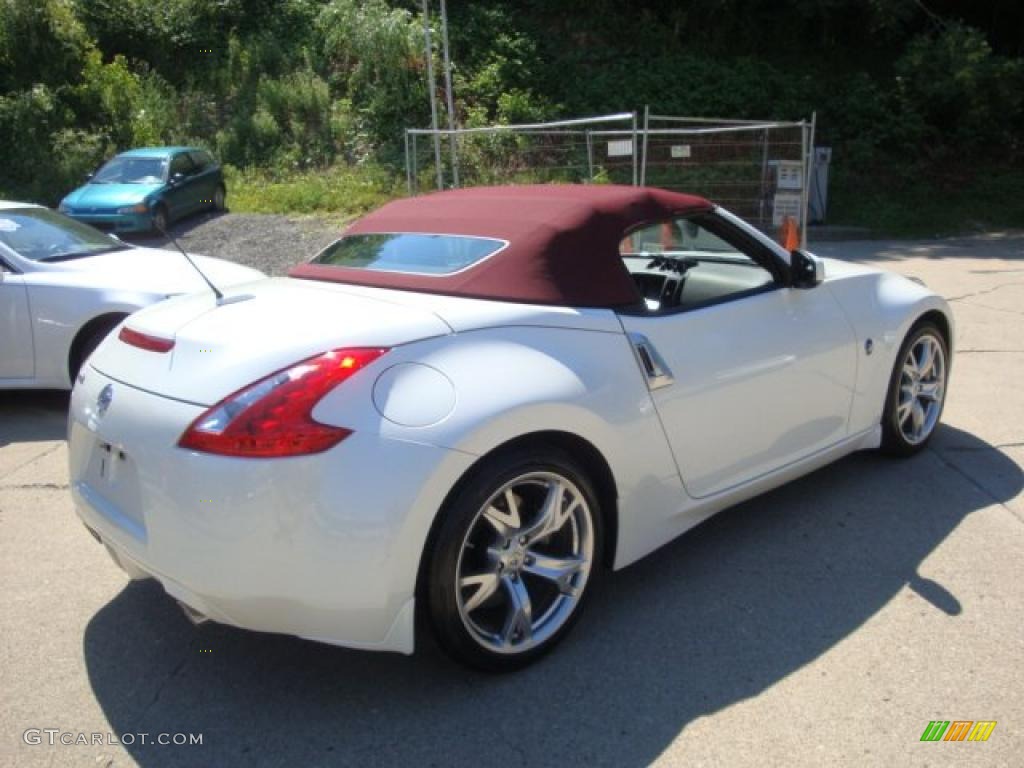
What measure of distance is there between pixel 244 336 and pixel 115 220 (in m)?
12.8

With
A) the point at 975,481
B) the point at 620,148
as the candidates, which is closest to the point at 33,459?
the point at 975,481

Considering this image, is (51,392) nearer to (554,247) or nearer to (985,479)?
(554,247)

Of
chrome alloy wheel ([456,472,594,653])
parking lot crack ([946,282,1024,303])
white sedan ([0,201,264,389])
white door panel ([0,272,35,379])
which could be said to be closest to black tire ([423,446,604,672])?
chrome alloy wheel ([456,472,594,653])

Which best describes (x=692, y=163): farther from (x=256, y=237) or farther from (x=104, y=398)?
(x=104, y=398)

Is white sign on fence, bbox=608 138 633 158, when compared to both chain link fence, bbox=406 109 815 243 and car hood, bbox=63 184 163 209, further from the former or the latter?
car hood, bbox=63 184 163 209

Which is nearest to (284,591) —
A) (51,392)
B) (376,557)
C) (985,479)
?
(376,557)

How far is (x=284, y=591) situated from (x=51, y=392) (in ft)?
17.2

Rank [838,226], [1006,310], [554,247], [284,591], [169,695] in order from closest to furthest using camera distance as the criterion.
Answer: [284,591] → [169,695] → [554,247] → [1006,310] → [838,226]

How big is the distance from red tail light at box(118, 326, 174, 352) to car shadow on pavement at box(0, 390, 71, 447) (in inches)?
104

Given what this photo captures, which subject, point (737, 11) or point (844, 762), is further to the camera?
point (737, 11)

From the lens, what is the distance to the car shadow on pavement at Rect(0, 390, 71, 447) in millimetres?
5695

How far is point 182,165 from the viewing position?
15.9 meters

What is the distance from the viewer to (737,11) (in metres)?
22.6

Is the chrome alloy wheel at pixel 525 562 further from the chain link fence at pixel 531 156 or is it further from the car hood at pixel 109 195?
the car hood at pixel 109 195
